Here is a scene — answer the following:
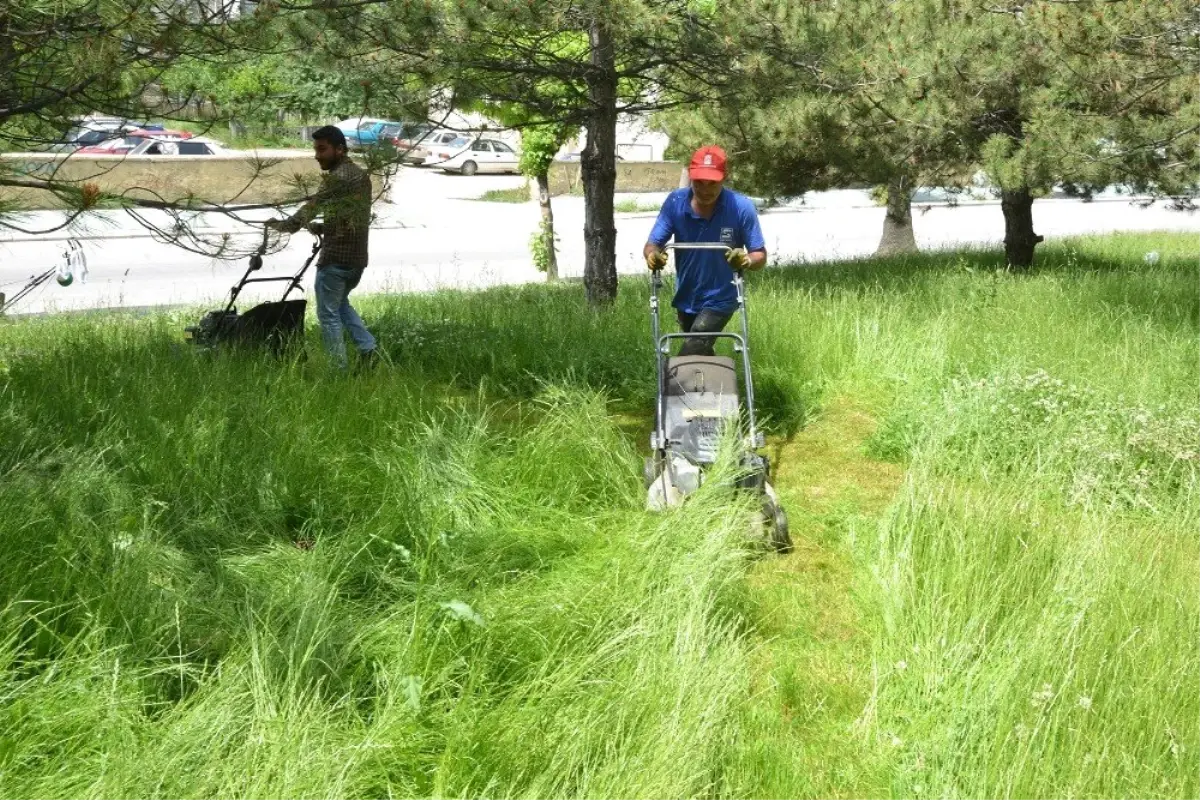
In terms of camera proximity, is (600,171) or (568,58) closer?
(568,58)

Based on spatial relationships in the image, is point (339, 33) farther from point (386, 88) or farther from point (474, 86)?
point (474, 86)

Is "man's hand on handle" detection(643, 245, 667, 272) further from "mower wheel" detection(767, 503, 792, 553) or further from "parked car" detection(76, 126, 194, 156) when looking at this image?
"parked car" detection(76, 126, 194, 156)

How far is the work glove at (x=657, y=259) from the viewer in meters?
5.43

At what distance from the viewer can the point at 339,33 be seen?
7.53 m

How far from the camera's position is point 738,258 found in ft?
17.8

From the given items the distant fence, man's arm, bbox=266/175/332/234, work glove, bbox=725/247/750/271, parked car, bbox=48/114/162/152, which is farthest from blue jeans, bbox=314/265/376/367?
work glove, bbox=725/247/750/271

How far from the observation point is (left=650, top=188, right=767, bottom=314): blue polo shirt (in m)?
5.91

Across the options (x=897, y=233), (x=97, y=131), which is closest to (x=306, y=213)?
(x=97, y=131)

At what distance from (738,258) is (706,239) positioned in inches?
22.0

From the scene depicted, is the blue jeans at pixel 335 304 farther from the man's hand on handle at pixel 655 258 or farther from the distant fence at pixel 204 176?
the man's hand on handle at pixel 655 258

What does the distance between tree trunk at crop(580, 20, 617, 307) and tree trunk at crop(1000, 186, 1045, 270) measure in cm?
596

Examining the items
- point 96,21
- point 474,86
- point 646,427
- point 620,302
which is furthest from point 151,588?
point 620,302

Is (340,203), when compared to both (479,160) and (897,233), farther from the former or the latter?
(479,160)

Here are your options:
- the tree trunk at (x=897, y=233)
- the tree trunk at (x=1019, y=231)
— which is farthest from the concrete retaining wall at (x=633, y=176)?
the tree trunk at (x=1019, y=231)
